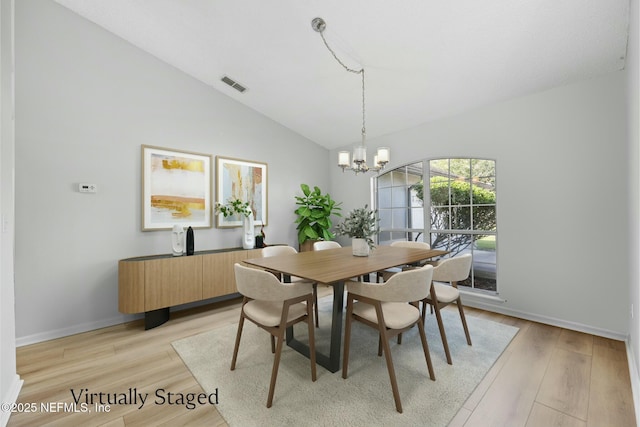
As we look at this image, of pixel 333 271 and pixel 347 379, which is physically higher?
pixel 333 271

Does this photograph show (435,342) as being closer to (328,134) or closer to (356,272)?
(356,272)

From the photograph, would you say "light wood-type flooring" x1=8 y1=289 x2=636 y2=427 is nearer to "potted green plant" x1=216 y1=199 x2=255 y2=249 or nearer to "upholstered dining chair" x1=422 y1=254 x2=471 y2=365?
"upholstered dining chair" x1=422 y1=254 x2=471 y2=365

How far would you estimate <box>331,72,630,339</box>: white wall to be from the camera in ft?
8.36

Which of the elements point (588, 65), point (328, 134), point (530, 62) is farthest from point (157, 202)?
point (588, 65)

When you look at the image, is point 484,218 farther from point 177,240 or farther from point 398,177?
point 177,240

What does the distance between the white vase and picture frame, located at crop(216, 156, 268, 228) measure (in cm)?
21

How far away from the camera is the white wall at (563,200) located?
100 inches

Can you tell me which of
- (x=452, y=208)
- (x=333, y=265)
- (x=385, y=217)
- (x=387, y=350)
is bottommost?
(x=387, y=350)

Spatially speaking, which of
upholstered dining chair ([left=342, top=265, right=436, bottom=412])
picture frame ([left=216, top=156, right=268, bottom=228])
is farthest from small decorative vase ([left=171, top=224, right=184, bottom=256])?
upholstered dining chair ([left=342, top=265, right=436, bottom=412])

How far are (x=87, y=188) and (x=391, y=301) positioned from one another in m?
3.31

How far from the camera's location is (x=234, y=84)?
3.64m

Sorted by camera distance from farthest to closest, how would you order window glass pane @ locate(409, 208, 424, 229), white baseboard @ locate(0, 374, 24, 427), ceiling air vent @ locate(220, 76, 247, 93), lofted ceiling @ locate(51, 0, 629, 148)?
window glass pane @ locate(409, 208, 424, 229) → ceiling air vent @ locate(220, 76, 247, 93) → lofted ceiling @ locate(51, 0, 629, 148) → white baseboard @ locate(0, 374, 24, 427)

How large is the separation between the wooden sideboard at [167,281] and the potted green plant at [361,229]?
1.76 m

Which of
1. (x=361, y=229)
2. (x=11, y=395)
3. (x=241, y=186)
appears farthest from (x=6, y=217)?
(x=361, y=229)
